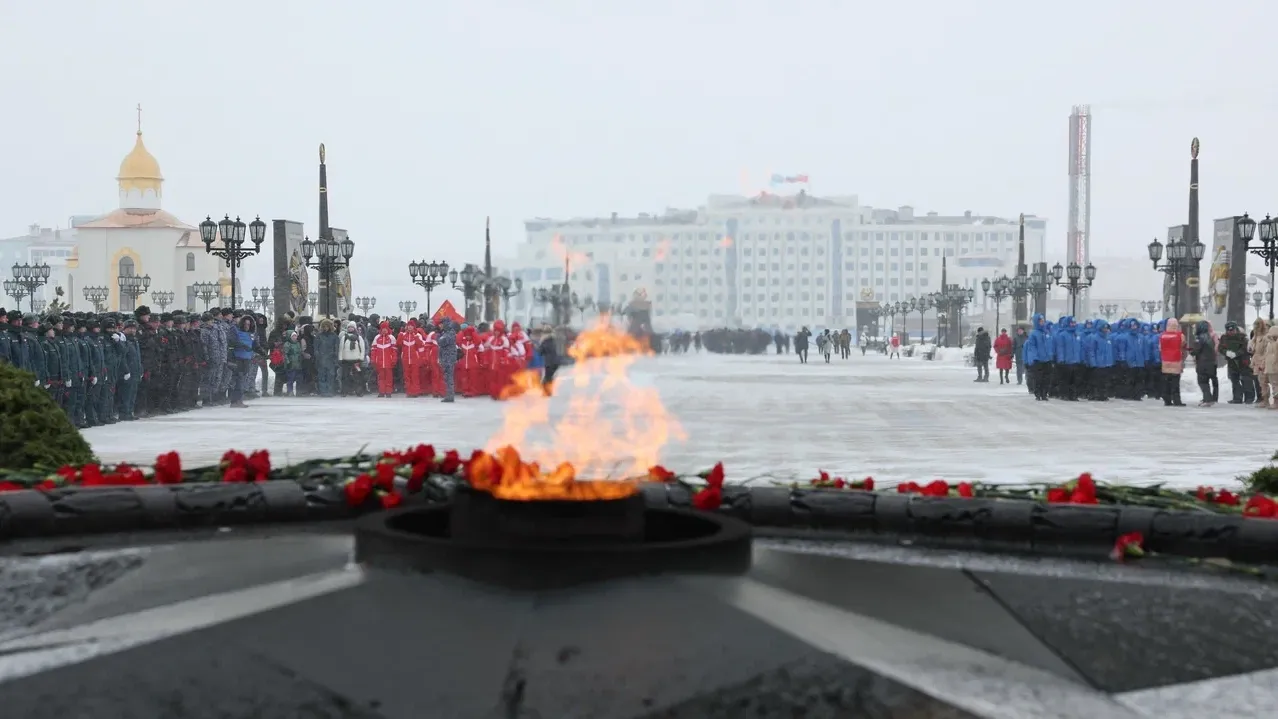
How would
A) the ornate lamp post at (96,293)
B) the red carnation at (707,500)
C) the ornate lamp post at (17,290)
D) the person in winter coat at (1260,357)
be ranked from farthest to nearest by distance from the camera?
the ornate lamp post at (96,293) < the ornate lamp post at (17,290) < the person in winter coat at (1260,357) < the red carnation at (707,500)

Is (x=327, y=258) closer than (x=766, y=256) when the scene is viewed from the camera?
Yes

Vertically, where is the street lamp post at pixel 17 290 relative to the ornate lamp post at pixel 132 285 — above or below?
below

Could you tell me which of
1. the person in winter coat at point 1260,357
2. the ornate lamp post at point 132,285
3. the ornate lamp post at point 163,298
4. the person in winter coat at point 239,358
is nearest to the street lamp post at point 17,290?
the ornate lamp post at point 132,285

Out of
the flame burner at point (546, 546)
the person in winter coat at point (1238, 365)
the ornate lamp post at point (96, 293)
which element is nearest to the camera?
the flame burner at point (546, 546)

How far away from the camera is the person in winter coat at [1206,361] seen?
72.4ft

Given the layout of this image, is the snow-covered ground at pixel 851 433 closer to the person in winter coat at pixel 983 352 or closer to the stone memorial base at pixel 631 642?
the stone memorial base at pixel 631 642

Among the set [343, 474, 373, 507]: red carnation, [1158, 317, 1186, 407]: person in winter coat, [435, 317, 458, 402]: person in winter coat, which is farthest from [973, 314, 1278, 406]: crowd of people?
[343, 474, 373, 507]: red carnation

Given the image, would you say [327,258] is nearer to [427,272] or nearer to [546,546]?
[427,272]

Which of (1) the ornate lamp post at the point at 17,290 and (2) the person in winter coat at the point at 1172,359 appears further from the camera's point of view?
(1) the ornate lamp post at the point at 17,290

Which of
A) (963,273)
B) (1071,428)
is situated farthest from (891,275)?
(1071,428)

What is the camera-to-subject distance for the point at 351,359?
26.2 meters

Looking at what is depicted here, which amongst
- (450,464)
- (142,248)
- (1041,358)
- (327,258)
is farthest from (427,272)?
(142,248)

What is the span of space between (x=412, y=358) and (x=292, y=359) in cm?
235

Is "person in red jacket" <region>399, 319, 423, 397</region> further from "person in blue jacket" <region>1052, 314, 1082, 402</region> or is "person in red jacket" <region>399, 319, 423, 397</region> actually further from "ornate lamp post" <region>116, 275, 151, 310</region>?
"ornate lamp post" <region>116, 275, 151, 310</region>
